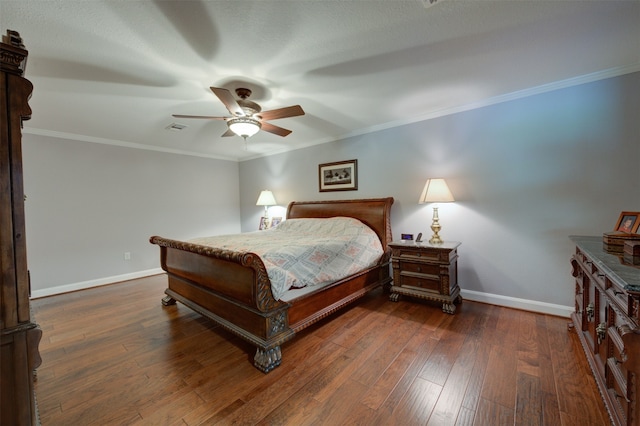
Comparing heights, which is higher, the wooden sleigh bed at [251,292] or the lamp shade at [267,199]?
the lamp shade at [267,199]

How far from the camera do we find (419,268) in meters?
2.83

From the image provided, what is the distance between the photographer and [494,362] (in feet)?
5.96

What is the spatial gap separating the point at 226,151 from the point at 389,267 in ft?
12.3

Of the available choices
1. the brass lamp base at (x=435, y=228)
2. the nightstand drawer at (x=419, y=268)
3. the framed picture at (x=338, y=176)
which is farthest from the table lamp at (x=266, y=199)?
the brass lamp base at (x=435, y=228)

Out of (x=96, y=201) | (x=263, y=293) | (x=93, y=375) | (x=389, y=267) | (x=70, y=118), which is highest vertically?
(x=70, y=118)

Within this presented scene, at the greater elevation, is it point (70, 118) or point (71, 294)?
point (70, 118)

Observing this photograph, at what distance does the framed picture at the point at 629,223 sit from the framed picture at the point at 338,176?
265 centimetres

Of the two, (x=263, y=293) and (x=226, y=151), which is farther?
(x=226, y=151)

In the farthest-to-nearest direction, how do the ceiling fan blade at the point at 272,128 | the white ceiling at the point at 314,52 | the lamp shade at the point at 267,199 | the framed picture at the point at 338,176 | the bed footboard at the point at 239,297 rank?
the lamp shade at the point at 267,199 < the framed picture at the point at 338,176 < the ceiling fan blade at the point at 272,128 < the bed footboard at the point at 239,297 < the white ceiling at the point at 314,52

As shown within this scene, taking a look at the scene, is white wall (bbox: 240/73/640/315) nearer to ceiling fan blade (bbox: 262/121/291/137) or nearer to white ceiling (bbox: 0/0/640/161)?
white ceiling (bbox: 0/0/640/161)

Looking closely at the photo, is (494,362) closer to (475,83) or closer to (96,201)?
(475,83)

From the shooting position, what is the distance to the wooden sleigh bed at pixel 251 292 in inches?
72.2

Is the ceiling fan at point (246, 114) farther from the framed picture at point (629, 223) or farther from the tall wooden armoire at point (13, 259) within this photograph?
the framed picture at point (629, 223)

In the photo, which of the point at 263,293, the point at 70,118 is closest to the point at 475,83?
the point at 263,293
